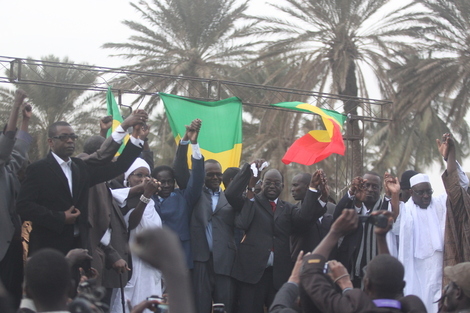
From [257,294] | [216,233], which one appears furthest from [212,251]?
[257,294]

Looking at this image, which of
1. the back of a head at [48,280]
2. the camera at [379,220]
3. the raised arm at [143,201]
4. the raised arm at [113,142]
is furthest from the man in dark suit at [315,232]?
the back of a head at [48,280]

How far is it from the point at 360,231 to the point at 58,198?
341cm

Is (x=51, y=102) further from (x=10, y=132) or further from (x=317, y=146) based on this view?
(x=10, y=132)

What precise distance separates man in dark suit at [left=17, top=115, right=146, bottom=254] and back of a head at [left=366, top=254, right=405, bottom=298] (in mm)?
2855

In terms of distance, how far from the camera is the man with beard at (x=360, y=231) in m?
7.75

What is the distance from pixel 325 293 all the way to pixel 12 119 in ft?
9.95

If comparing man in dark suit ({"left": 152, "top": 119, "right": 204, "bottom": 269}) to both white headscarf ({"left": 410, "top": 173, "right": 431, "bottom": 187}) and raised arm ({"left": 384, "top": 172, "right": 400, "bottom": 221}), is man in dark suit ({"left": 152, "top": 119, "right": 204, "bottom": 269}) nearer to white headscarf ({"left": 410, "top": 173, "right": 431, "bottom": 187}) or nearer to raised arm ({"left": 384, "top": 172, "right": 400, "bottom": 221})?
raised arm ({"left": 384, "top": 172, "right": 400, "bottom": 221})

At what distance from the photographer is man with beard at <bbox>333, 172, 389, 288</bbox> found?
7.75 metres

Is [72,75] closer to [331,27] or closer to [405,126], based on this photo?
[331,27]

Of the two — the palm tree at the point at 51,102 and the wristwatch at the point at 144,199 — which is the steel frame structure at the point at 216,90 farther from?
the wristwatch at the point at 144,199

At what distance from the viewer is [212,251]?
25.1 feet

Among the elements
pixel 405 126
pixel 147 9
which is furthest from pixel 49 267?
pixel 405 126

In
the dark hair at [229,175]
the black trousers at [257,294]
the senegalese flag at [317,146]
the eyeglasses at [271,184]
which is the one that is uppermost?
the senegalese flag at [317,146]

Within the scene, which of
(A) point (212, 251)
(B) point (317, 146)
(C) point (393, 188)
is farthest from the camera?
(B) point (317, 146)
